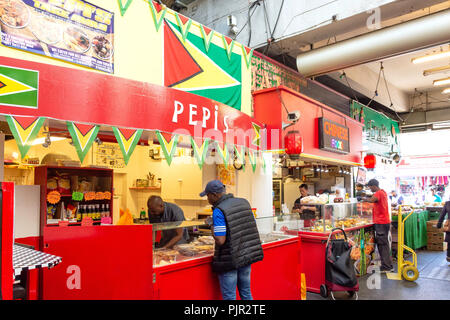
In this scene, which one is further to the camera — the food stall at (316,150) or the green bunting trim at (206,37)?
the food stall at (316,150)

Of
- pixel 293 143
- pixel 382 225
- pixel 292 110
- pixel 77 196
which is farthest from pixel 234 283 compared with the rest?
pixel 382 225

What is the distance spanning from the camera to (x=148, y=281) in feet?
11.1

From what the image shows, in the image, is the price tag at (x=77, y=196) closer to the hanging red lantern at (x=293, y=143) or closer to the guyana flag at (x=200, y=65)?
the guyana flag at (x=200, y=65)

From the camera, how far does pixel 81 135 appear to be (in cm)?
366

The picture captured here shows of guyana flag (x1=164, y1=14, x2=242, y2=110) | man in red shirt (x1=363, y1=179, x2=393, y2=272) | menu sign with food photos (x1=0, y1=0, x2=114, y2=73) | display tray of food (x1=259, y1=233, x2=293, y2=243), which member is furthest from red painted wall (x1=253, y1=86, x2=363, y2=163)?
menu sign with food photos (x1=0, y1=0, x2=114, y2=73)

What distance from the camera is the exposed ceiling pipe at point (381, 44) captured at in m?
5.73

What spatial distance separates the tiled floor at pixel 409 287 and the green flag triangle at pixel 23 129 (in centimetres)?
471

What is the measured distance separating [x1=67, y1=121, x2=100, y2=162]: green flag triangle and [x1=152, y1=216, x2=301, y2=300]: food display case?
1076mm

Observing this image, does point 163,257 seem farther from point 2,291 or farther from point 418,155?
point 418,155

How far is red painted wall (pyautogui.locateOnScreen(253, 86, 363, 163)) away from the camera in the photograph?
689cm

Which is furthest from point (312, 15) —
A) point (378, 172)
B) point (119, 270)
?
point (378, 172)

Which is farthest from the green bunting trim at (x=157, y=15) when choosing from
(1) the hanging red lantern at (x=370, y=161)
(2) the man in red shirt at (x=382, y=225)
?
(1) the hanging red lantern at (x=370, y=161)

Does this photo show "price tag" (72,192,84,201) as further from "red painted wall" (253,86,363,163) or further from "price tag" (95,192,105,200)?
"red painted wall" (253,86,363,163)

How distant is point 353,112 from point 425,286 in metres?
5.57
